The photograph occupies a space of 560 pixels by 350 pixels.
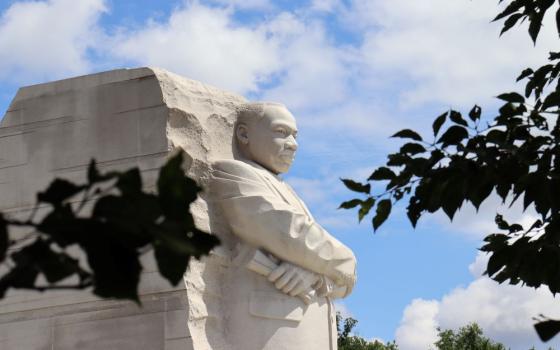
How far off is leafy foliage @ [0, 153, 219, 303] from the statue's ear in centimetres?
638

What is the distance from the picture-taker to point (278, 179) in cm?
838

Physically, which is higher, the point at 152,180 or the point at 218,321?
the point at 152,180

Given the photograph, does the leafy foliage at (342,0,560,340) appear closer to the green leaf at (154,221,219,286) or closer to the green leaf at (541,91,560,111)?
the green leaf at (541,91,560,111)

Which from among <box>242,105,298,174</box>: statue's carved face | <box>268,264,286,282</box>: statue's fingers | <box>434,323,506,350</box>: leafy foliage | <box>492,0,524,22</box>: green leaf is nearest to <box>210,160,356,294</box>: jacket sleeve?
<box>268,264,286,282</box>: statue's fingers

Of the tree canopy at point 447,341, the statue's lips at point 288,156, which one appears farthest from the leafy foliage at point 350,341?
the statue's lips at point 288,156

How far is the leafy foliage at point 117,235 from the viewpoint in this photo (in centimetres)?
187

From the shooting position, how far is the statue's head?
835cm

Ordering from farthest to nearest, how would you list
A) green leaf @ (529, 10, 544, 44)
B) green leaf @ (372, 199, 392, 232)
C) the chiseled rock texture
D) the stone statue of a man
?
the stone statue of a man → the chiseled rock texture → green leaf @ (529, 10, 544, 44) → green leaf @ (372, 199, 392, 232)

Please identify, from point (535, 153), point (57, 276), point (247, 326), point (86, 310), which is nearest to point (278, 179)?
point (247, 326)

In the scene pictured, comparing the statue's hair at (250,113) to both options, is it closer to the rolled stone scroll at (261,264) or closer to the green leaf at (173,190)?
the rolled stone scroll at (261,264)

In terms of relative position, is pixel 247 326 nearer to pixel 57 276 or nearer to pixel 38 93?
pixel 38 93

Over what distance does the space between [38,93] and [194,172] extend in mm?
1424

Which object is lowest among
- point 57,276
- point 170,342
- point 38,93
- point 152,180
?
point 57,276

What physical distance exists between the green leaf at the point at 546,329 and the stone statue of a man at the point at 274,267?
5.10 metres
